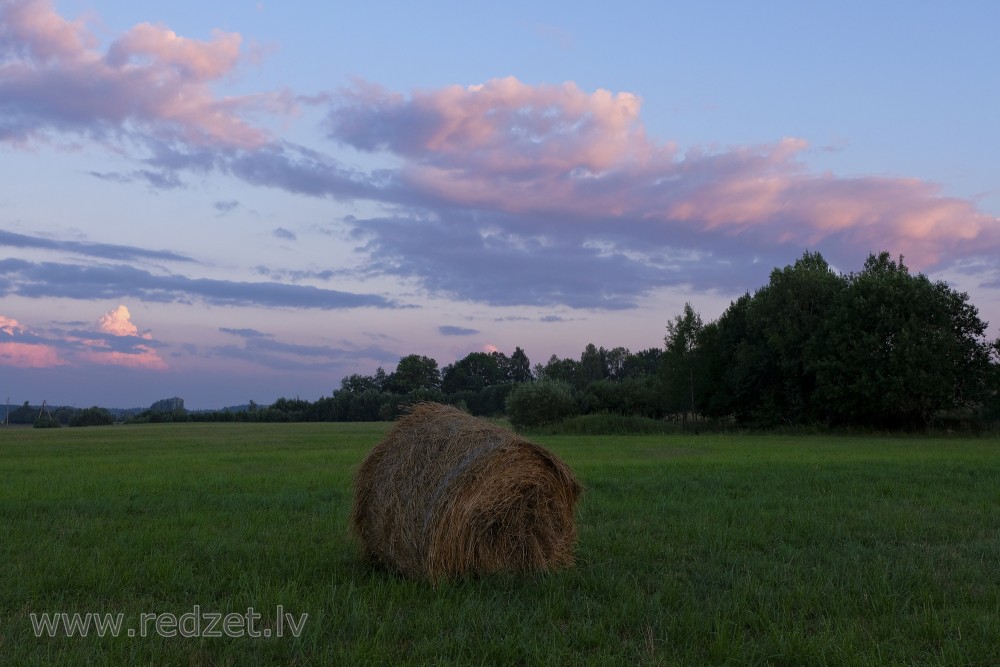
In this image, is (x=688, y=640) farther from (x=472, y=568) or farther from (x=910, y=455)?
(x=910, y=455)

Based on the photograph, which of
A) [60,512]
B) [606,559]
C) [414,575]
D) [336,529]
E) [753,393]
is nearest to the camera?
[414,575]

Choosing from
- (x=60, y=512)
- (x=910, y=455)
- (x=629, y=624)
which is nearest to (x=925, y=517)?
(x=629, y=624)

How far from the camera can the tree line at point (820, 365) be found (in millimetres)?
40844

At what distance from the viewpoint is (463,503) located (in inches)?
305

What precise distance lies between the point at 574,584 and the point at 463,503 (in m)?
1.38

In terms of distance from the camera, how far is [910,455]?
79.3 feet

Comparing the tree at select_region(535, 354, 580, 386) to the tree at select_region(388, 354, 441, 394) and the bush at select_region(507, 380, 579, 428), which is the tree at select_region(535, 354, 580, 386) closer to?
the tree at select_region(388, 354, 441, 394)

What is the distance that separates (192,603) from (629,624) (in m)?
3.84

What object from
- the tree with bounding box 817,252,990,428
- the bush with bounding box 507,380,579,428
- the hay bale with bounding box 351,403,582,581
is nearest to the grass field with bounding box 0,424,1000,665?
the hay bale with bounding box 351,403,582,581

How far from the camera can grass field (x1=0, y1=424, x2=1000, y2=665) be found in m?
5.49

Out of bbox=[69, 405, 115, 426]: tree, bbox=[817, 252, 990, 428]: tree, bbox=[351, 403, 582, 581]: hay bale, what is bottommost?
bbox=[69, 405, 115, 426]: tree

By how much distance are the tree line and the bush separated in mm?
72

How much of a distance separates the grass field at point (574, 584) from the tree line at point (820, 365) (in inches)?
1165

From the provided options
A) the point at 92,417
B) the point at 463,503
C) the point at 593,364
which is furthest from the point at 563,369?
the point at 463,503
